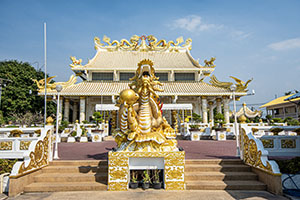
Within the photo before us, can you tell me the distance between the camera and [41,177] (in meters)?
4.70

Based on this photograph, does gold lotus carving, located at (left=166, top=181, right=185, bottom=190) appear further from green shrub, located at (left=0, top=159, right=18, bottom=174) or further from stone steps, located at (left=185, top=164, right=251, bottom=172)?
green shrub, located at (left=0, top=159, right=18, bottom=174)

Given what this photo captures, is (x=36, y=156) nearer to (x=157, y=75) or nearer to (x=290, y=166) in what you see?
(x=290, y=166)

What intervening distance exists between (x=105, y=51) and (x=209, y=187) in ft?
73.7

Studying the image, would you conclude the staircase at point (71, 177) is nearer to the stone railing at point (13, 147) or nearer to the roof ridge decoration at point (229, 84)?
the stone railing at point (13, 147)

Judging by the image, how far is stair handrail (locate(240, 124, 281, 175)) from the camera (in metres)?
4.23

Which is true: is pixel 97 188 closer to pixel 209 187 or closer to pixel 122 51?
pixel 209 187

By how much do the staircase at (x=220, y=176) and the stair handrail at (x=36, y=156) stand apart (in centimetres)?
367

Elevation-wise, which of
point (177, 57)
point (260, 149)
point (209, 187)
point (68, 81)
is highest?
point (177, 57)

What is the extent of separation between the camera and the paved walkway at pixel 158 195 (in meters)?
3.89

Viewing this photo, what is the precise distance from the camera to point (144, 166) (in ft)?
14.6

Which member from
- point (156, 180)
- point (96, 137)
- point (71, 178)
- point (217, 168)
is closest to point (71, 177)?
point (71, 178)

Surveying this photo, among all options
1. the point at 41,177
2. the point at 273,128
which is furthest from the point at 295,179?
the point at 41,177

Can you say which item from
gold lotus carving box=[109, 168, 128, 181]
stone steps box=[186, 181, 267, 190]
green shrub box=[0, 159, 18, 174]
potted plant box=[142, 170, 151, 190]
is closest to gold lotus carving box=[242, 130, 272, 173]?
stone steps box=[186, 181, 267, 190]

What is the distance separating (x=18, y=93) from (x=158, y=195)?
1022 inches
